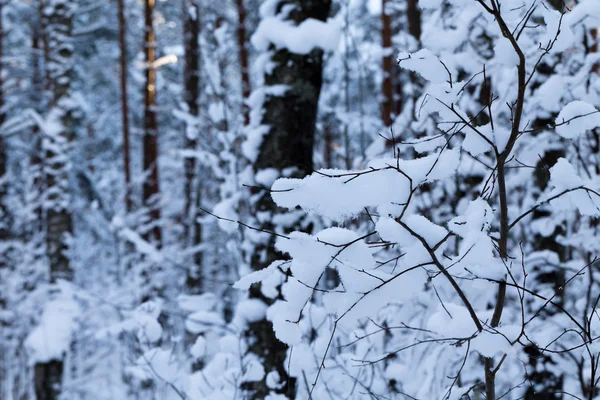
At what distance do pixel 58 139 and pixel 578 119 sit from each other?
6.41 m

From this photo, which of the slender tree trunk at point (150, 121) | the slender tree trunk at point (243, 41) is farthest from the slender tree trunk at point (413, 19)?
the slender tree trunk at point (150, 121)

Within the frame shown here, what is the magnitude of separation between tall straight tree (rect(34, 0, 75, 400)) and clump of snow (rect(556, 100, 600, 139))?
627 cm

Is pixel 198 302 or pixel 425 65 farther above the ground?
pixel 425 65

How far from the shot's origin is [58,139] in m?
6.23

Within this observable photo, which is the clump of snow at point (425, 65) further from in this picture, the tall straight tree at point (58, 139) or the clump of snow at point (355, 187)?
the tall straight tree at point (58, 139)

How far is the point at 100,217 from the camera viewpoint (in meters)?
10.9

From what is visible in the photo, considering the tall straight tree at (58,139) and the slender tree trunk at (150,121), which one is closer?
the tall straight tree at (58,139)

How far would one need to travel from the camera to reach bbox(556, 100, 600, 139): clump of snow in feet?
3.61

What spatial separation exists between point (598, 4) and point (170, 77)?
12.4m

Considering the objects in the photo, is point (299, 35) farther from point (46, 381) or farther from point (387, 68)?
point (387, 68)

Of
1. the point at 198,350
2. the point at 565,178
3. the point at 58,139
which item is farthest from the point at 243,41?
the point at 565,178

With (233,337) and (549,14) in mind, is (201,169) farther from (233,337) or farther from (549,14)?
(549,14)

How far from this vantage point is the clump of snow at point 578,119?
3.61ft

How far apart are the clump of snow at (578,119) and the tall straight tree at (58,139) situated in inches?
247
